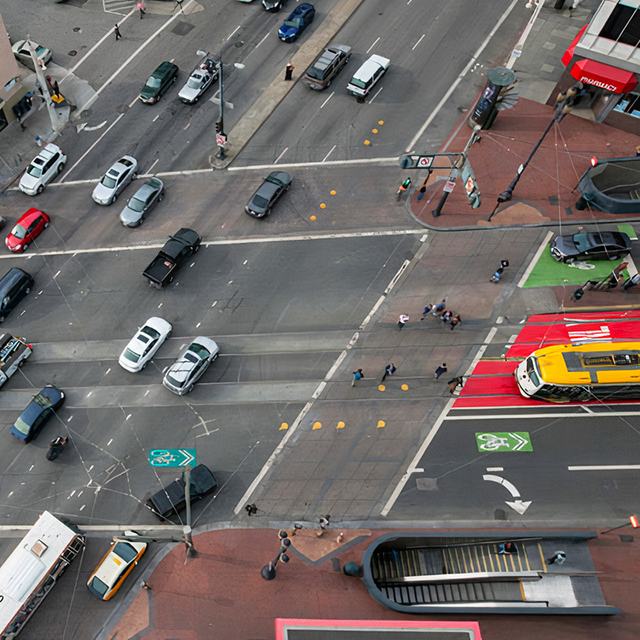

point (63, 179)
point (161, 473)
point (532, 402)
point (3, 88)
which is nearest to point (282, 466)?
point (161, 473)

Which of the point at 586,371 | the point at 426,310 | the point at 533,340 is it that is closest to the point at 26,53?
the point at 426,310

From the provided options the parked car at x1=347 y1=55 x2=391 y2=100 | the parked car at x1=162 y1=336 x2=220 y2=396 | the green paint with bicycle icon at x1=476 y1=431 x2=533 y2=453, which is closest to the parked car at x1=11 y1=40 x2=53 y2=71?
the parked car at x1=347 y1=55 x2=391 y2=100

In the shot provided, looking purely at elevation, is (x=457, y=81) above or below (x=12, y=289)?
above

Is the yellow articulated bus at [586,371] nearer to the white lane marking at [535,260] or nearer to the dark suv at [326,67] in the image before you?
the white lane marking at [535,260]

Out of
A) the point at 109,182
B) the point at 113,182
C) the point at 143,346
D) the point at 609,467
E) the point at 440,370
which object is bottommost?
the point at 143,346

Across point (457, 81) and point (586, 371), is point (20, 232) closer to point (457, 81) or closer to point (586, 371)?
point (457, 81)

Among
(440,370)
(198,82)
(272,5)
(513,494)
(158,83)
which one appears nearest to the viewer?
(513,494)
